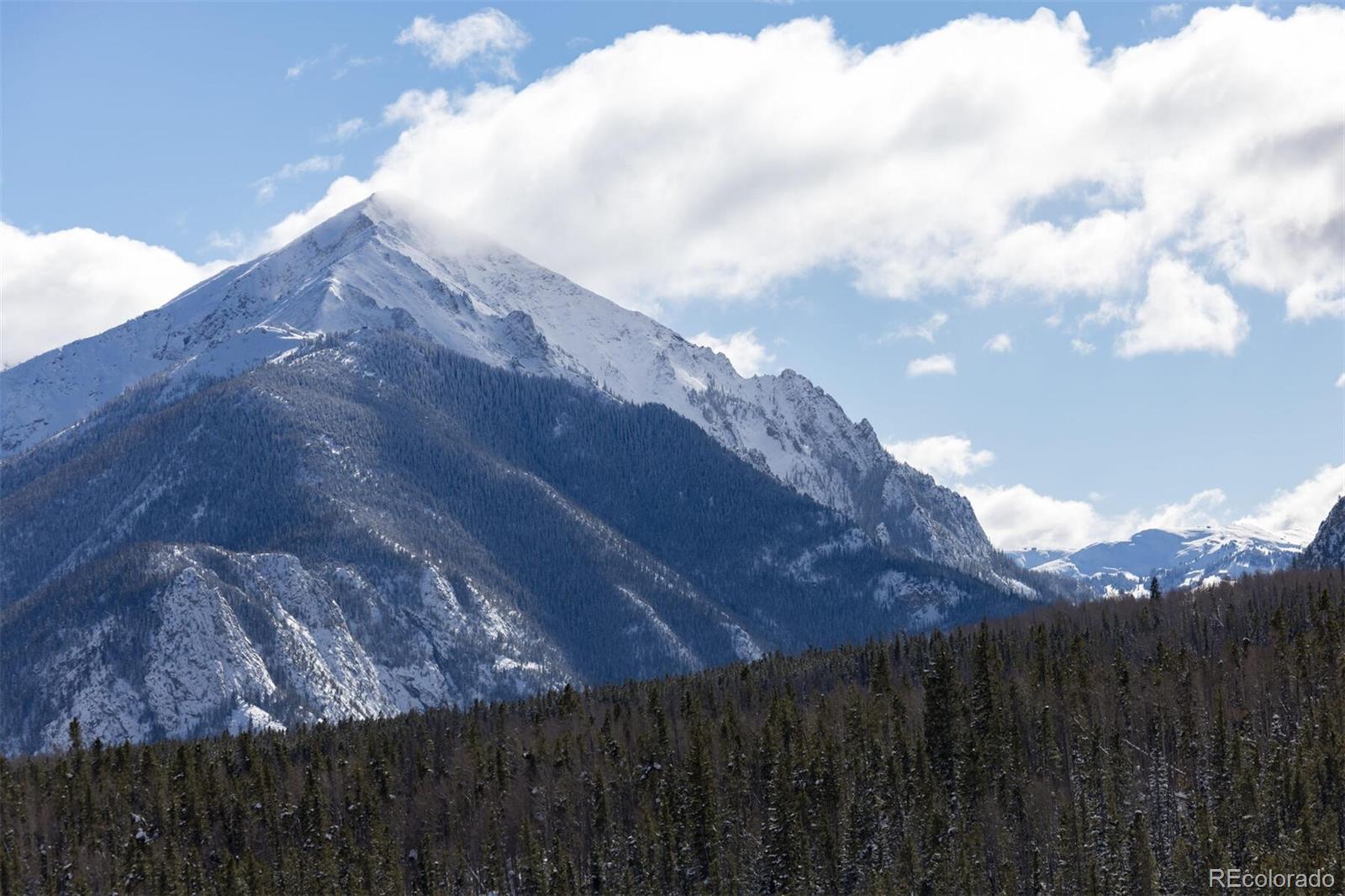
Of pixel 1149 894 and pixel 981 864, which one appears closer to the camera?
pixel 1149 894

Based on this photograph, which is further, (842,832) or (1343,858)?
(842,832)

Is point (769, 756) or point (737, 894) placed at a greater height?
point (769, 756)

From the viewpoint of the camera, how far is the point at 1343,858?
5669 inches

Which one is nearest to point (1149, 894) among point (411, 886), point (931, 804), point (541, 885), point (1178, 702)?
point (931, 804)

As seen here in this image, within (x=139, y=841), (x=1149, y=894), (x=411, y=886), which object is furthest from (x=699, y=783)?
(x=139, y=841)

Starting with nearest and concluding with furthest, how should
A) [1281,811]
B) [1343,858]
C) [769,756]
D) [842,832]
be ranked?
[1343,858] → [1281,811] → [842,832] → [769,756]

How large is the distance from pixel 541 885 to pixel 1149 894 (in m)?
65.8

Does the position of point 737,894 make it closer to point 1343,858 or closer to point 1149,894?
point 1149,894

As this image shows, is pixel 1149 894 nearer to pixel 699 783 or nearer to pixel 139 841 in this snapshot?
pixel 699 783

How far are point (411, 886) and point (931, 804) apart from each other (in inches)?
2437

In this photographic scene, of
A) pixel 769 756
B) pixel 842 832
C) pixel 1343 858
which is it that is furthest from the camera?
pixel 769 756

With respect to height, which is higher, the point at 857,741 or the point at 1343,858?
the point at 857,741

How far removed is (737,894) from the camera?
169625mm

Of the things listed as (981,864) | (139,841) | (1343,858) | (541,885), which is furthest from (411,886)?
(1343,858)
